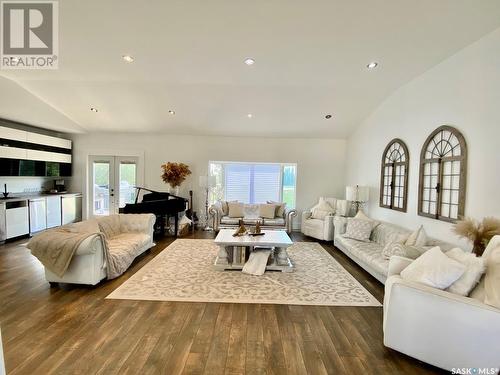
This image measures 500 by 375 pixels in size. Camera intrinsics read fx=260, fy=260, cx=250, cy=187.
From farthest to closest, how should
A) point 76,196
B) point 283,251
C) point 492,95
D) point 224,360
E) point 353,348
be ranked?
point 76,196
point 283,251
point 492,95
point 353,348
point 224,360

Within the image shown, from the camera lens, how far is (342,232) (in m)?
5.30

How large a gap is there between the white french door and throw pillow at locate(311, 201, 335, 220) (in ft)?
16.5

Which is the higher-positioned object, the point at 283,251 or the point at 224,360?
the point at 283,251

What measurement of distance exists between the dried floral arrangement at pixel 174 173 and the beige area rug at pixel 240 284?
2.69 meters

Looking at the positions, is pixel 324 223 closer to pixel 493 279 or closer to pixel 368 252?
pixel 368 252

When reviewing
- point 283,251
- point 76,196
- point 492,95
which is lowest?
point 283,251

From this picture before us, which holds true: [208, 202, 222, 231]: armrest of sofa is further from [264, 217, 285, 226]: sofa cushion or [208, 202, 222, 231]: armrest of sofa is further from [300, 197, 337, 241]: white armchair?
[300, 197, 337, 241]: white armchair

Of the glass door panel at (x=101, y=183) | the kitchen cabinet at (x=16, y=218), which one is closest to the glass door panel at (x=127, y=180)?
the glass door panel at (x=101, y=183)

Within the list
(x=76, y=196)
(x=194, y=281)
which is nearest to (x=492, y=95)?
(x=194, y=281)

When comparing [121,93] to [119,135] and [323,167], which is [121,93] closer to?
[119,135]

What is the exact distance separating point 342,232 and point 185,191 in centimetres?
438

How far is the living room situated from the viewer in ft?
7.00

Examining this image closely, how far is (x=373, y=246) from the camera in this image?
4391 mm

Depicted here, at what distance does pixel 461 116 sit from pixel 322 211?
11.7ft
